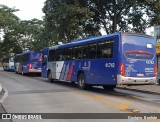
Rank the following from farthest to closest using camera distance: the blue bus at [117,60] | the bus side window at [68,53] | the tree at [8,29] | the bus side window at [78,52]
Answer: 1. the tree at [8,29]
2. the bus side window at [68,53]
3. the bus side window at [78,52]
4. the blue bus at [117,60]

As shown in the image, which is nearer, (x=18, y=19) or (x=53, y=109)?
(x=53, y=109)

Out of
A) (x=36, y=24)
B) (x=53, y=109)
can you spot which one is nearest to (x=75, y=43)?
(x=53, y=109)

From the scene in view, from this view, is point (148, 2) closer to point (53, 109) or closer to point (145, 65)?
point (145, 65)

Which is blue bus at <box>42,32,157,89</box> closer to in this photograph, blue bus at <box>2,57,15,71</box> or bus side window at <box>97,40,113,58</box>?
bus side window at <box>97,40,113,58</box>

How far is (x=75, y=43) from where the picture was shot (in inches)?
850

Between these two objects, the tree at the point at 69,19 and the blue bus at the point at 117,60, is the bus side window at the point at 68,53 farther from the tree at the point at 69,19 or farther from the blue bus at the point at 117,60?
the tree at the point at 69,19

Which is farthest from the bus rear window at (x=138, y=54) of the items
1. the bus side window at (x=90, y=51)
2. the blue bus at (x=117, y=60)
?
the bus side window at (x=90, y=51)

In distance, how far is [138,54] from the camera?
17328mm

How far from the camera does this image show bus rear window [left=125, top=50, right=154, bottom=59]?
1704 centimetres

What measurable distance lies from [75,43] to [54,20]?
13.1m

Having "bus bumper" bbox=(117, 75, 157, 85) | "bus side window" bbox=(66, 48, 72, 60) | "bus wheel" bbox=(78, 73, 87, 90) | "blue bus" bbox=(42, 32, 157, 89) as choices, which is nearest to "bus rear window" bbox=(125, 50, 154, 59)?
"blue bus" bbox=(42, 32, 157, 89)

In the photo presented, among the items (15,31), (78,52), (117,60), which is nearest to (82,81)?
(78,52)

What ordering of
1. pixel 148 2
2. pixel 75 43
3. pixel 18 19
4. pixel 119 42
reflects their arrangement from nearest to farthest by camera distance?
pixel 119 42, pixel 75 43, pixel 148 2, pixel 18 19

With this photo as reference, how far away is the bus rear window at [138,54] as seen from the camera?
17044 millimetres
